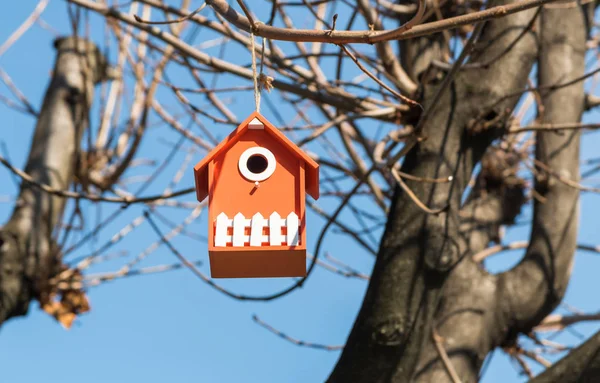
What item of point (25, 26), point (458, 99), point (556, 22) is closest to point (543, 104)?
point (556, 22)

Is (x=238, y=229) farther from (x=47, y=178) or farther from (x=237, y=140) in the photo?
(x=47, y=178)

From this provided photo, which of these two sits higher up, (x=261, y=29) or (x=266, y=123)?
(x=261, y=29)

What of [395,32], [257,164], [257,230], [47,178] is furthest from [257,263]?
[47,178]

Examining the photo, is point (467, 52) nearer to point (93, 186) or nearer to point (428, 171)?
point (428, 171)

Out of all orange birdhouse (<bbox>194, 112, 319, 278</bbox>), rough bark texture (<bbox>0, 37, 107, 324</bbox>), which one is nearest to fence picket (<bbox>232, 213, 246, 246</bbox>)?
orange birdhouse (<bbox>194, 112, 319, 278</bbox>)

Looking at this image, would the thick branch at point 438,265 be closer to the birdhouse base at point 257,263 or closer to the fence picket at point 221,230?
the birdhouse base at point 257,263

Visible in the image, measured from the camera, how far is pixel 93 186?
4.64 m

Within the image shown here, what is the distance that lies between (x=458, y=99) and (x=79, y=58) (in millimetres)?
2896

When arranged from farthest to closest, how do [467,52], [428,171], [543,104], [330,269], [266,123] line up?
[330,269] < [543,104] < [428,171] < [467,52] < [266,123]

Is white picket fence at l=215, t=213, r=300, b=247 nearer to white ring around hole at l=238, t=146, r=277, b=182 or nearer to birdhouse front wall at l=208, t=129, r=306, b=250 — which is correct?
birdhouse front wall at l=208, t=129, r=306, b=250

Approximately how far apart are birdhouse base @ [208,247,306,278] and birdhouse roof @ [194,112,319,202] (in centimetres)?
20

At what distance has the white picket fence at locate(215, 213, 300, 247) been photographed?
1798 millimetres

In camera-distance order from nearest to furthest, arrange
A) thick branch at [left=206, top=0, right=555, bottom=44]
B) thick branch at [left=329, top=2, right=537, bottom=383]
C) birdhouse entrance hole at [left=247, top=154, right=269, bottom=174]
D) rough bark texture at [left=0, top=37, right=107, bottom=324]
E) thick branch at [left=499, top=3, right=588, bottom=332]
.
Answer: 1. thick branch at [left=206, top=0, right=555, bottom=44]
2. birdhouse entrance hole at [left=247, top=154, right=269, bottom=174]
3. thick branch at [left=329, top=2, right=537, bottom=383]
4. thick branch at [left=499, top=3, right=588, bottom=332]
5. rough bark texture at [left=0, top=37, right=107, bottom=324]

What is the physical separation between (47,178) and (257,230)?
8.83 feet
